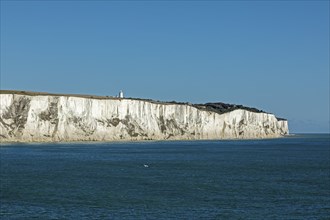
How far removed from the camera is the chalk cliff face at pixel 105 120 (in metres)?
77.6

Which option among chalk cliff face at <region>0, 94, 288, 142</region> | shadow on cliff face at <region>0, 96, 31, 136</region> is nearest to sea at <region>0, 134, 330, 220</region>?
shadow on cliff face at <region>0, 96, 31, 136</region>

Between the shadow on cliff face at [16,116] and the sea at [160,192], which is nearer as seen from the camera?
the sea at [160,192]

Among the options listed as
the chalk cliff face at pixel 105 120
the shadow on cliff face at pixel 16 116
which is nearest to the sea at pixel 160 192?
the shadow on cliff face at pixel 16 116

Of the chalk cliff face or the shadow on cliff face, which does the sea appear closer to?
the shadow on cliff face

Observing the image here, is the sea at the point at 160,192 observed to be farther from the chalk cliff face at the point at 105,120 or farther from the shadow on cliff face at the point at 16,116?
the chalk cliff face at the point at 105,120

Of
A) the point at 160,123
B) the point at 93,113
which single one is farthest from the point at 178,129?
the point at 93,113

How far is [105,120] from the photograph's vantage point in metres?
87.0

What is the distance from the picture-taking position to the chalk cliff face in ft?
254

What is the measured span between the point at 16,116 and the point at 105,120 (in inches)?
590

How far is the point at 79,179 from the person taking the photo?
3422cm

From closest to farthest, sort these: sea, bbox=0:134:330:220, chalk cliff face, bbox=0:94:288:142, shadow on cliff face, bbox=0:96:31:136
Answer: sea, bbox=0:134:330:220 → shadow on cliff face, bbox=0:96:31:136 → chalk cliff face, bbox=0:94:288:142

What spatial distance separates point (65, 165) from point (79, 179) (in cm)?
1038

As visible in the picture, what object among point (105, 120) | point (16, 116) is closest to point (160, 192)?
point (16, 116)

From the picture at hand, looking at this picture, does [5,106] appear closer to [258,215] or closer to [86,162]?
[86,162]
